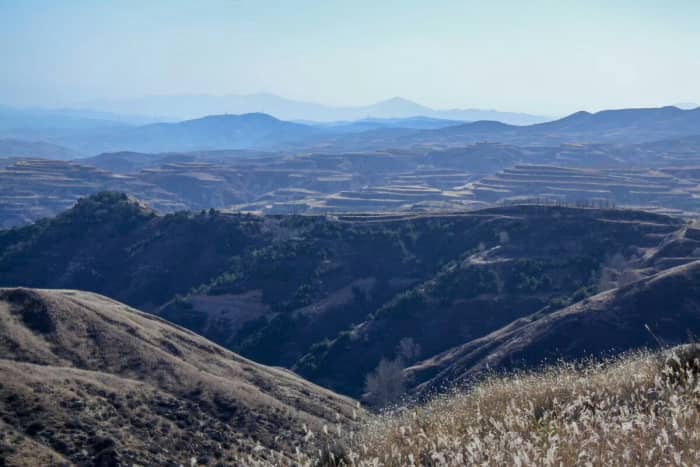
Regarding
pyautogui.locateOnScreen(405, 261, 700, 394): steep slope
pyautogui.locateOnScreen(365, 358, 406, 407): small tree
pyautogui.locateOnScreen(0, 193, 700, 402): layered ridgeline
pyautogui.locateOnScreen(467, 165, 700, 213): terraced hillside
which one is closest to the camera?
pyautogui.locateOnScreen(405, 261, 700, 394): steep slope

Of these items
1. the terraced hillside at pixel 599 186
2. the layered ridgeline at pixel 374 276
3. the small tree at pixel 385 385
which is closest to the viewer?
the small tree at pixel 385 385

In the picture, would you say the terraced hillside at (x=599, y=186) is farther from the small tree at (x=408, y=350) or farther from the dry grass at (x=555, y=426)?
the dry grass at (x=555, y=426)

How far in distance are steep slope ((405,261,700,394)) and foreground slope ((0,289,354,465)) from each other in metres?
16.0

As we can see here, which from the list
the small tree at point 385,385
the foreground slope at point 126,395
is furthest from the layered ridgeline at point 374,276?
the foreground slope at point 126,395

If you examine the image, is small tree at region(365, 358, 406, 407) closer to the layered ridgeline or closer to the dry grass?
the layered ridgeline

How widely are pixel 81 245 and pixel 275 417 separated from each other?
76.3m

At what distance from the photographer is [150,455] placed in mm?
20719

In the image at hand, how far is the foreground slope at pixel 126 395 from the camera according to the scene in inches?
813

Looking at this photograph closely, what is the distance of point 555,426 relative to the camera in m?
7.49

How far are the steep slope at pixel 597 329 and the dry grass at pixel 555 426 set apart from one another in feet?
118

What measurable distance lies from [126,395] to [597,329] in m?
34.8

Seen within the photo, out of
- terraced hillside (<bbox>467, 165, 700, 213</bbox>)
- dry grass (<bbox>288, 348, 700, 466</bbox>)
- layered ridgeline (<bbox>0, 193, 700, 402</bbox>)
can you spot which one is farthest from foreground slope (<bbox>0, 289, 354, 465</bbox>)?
terraced hillside (<bbox>467, 165, 700, 213</bbox>)

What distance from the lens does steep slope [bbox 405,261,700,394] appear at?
47.5m

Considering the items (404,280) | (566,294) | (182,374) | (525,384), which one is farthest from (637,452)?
(404,280)
